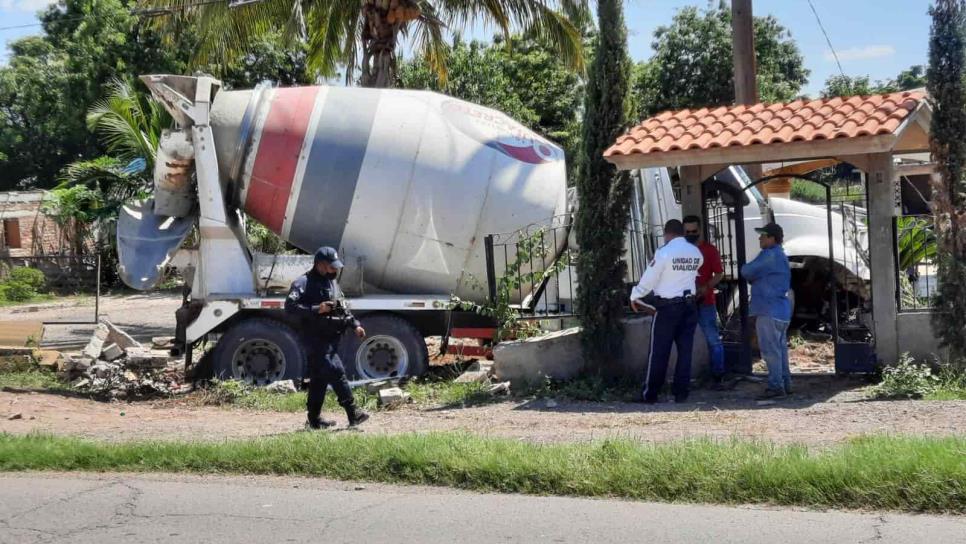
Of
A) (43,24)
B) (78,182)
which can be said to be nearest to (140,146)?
(78,182)

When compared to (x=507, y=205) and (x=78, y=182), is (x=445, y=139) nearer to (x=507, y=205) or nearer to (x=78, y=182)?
(x=507, y=205)

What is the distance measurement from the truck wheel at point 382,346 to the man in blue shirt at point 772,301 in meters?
3.89

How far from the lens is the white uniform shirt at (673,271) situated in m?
9.77

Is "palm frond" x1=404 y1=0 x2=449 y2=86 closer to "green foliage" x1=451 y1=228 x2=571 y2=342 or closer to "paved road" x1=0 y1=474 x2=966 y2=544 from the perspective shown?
"green foliage" x1=451 y1=228 x2=571 y2=342

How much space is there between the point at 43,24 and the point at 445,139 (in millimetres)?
32732

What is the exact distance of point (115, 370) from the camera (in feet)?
39.2

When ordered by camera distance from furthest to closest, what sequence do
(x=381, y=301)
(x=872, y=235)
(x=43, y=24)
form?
(x=43, y=24) < (x=381, y=301) < (x=872, y=235)

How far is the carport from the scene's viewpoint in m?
9.81

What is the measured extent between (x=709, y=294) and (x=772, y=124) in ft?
5.99

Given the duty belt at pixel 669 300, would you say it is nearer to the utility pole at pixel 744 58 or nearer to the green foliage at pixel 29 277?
the utility pole at pixel 744 58

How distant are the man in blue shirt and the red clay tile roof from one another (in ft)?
3.11

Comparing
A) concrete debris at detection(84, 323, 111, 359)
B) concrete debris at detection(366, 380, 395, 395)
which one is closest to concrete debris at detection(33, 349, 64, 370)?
concrete debris at detection(84, 323, 111, 359)

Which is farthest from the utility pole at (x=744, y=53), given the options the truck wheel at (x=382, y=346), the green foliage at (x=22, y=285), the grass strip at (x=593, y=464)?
the green foliage at (x=22, y=285)

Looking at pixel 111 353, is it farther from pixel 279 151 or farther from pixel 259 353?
pixel 279 151
